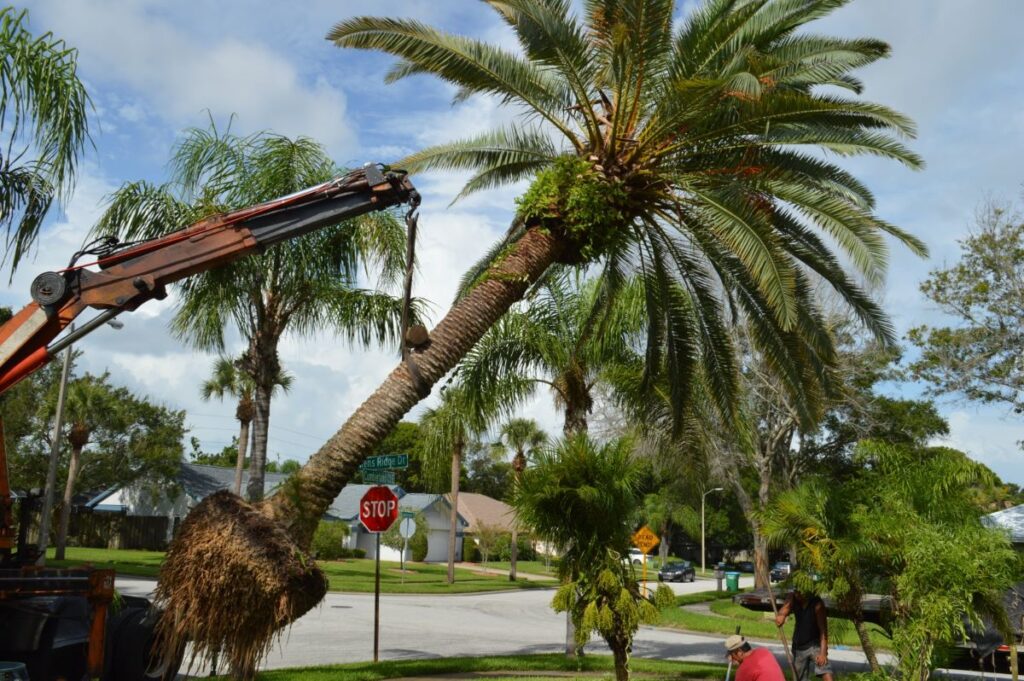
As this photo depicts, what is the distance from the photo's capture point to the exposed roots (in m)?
7.05

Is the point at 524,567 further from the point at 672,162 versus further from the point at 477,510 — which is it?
the point at 672,162

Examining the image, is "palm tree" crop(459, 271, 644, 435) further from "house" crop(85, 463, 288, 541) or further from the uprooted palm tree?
"house" crop(85, 463, 288, 541)

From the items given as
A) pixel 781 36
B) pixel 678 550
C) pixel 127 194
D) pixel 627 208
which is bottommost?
pixel 678 550

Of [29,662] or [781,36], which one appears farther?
[781,36]

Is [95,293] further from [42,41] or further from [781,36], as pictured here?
[781,36]

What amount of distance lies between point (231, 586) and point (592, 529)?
15.2ft

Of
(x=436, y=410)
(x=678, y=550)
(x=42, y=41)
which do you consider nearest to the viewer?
(x=42, y=41)

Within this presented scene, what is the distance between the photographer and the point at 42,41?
9.85m

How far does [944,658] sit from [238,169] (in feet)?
42.9

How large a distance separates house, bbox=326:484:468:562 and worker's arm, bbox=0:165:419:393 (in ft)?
154

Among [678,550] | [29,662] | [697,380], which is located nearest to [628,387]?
[697,380]

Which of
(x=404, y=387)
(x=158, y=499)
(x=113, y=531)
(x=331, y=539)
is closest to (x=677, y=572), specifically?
(x=331, y=539)

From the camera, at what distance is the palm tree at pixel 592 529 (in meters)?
10.1

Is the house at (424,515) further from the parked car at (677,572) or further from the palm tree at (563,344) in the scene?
the palm tree at (563,344)
